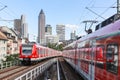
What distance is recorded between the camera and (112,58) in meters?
10.3

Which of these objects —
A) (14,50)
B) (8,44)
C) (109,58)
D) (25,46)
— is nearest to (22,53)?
(25,46)

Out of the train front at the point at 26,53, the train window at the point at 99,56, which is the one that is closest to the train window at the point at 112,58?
the train window at the point at 99,56

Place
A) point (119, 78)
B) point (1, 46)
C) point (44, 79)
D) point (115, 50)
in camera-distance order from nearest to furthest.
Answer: point (119, 78)
point (115, 50)
point (44, 79)
point (1, 46)

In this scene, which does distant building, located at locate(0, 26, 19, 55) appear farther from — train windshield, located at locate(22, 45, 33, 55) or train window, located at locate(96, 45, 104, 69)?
train window, located at locate(96, 45, 104, 69)

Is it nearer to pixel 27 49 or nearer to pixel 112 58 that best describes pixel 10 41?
pixel 27 49

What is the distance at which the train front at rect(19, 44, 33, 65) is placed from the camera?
149 ft

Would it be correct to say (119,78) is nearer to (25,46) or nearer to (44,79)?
(44,79)

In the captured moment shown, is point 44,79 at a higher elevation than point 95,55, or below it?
below

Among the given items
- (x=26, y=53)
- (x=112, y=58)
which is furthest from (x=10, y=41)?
(x=112, y=58)

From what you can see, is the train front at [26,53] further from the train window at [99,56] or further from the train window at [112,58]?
the train window at [112,58]

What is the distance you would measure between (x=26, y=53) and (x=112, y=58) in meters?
36.0

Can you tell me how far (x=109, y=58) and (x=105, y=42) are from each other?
1068 mm

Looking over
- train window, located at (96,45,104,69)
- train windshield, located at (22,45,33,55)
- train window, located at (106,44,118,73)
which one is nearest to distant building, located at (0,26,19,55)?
train windshield, located at (22,45,33,55)

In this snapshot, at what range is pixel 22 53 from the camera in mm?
45562
